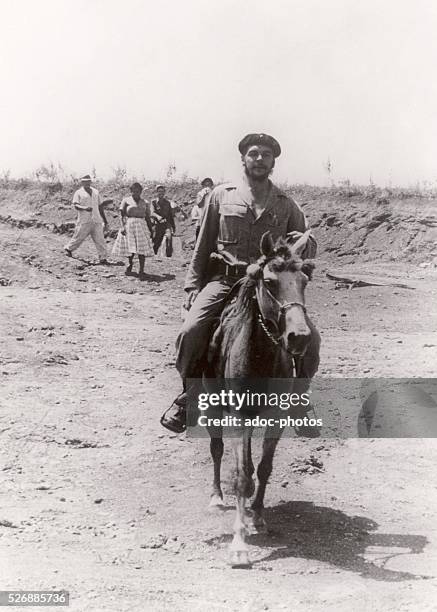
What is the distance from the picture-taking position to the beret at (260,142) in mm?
5500

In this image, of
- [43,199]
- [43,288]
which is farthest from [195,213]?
[43,199]

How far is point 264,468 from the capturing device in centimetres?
555

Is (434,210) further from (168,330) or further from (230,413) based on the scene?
(230,413)

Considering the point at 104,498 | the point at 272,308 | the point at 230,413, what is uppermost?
the point at 272,308

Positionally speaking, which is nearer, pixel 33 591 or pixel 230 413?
pixel 33 591

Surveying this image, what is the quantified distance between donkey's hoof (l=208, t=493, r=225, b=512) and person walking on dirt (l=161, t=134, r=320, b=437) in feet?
2.45

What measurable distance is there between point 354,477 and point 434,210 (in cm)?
1617

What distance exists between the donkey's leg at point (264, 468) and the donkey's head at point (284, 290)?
3.15ft

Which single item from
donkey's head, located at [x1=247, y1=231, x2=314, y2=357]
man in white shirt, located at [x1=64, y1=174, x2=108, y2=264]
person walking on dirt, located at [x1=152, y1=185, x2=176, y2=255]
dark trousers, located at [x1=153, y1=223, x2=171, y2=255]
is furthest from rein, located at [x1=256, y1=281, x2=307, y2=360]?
dark trousers, located at [x1=153, y1=223, x2=171, y2=255]

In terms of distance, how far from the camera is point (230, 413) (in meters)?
5.29

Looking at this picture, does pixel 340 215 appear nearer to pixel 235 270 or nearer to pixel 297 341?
pixel 235 270

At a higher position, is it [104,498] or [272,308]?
[272,308]

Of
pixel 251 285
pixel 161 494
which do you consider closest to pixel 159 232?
pixel 161 494

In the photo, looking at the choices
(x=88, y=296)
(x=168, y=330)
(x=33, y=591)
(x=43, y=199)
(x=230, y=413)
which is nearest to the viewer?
(x=33, y=591)
